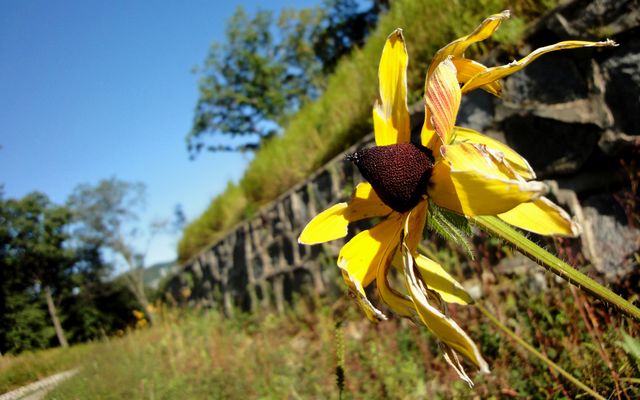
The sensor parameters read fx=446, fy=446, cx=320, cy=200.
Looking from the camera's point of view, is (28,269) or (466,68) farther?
(28,269)

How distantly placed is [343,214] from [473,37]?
39 centimetres

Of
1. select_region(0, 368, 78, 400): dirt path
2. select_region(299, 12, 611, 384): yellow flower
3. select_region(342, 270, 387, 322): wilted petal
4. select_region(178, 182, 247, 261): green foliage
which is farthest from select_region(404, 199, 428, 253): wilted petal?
select_region(178, 182, 247, 261): green foliage

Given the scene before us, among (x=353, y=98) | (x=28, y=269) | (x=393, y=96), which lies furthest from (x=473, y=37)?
(x=353, y=98)

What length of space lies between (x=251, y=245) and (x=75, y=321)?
503cm

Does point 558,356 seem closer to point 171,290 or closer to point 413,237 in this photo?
point 413,237

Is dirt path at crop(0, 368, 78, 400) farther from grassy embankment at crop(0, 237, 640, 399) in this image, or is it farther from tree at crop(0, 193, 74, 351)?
tree at crop(0, 193, 74, 351)

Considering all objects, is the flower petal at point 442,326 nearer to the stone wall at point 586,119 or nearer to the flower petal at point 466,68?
the flower petal at point 466,68

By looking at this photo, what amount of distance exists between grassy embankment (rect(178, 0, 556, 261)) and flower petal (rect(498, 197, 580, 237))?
3.07 meters

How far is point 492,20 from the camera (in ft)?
2.35

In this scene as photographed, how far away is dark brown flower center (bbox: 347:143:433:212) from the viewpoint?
2.36 feet

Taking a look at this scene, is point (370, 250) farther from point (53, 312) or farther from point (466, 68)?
point (53, 312)

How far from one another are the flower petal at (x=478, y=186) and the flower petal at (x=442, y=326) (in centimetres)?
12

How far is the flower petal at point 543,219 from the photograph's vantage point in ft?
1.79

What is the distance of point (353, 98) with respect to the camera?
17.9ft
